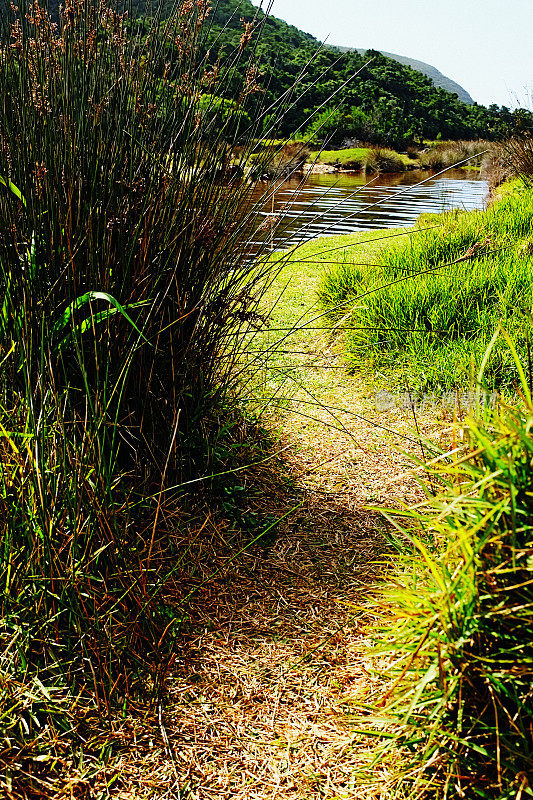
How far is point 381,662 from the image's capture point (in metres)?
1.48

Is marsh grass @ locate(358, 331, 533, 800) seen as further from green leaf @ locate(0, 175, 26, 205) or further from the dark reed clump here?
green leaf @ locate(0, 175, 26, 205)

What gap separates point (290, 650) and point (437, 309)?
7.84ft

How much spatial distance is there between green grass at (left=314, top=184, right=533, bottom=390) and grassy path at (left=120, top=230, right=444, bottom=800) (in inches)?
30.1

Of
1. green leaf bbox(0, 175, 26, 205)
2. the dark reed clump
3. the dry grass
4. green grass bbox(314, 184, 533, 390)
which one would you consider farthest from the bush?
green leaf bbox(0, 175, 26, 205)

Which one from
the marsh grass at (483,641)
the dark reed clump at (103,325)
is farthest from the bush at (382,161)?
the marsh grass at (483,641)

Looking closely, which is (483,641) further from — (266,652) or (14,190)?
(14,190)

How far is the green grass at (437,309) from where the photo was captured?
3129 mm

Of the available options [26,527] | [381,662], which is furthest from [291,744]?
[26,527]

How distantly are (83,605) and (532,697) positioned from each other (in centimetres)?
92

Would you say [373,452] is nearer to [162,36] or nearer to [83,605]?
[83,605]

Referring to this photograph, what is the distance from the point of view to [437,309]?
3514 millimetres

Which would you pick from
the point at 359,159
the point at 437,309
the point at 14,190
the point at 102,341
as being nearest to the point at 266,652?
the point at 102,341

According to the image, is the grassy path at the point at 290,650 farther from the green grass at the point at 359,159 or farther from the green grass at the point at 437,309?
the green grass at the point at 359,159

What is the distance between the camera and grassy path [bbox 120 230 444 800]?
1323mm
